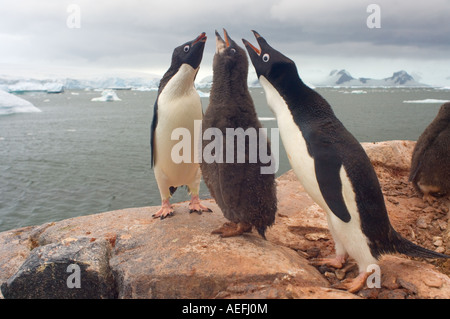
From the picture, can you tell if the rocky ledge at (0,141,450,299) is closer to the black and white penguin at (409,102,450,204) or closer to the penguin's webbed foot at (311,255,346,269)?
the penguin's webbed foot at (311,255,346,269)

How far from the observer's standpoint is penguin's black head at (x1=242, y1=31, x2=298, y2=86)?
316 cm

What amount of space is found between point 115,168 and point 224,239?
32.2ft

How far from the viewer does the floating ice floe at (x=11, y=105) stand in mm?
29734

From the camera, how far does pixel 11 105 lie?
3070cm

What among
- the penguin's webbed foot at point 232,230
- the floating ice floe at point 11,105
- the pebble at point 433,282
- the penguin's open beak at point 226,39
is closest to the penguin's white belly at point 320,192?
the pebble at point 433,282

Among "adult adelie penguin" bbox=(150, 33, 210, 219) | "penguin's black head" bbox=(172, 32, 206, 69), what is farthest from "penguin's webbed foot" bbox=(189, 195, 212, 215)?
"penguin's black head" bbox=(172, 32, 206, 69)

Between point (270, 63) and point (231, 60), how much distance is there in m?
0.35

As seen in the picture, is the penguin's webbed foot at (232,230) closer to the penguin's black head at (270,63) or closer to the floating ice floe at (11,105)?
the penguin's black head at (270,63)

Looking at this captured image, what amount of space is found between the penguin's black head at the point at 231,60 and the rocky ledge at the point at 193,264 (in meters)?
1.49

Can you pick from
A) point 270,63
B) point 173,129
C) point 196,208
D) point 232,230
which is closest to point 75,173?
point 196,208

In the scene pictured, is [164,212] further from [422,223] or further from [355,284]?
[422,223]

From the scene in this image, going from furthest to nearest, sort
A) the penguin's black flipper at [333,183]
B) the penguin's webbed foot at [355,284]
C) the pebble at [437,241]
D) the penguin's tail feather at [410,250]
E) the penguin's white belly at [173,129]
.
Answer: the pebble at [437,241], the penguin's white belly at [173,129], the penguin's tail feather at [410,250], the penguin's black flipper at [333,183], the penguin's webbed foot at [355,284]
